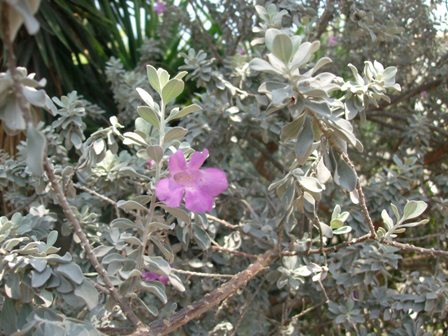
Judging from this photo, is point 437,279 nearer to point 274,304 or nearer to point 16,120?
point 274,304

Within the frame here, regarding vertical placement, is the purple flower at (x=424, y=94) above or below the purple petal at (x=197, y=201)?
below

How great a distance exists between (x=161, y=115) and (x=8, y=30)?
19.9 inches

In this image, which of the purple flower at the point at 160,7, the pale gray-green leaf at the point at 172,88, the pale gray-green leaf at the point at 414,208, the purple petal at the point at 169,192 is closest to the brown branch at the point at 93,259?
the purple petal at the point at 169,192

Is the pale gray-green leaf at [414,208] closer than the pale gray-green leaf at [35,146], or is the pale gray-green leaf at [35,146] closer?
the pale gray-green leaf at [35,146]

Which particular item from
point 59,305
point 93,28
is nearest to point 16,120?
point 59,305

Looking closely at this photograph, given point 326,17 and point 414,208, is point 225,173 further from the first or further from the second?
point 414,208

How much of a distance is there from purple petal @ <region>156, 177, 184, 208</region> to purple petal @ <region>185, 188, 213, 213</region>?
0.11 ft

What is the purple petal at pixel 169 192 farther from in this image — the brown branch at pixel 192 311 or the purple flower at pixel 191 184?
the brown branch at pixel 192 311

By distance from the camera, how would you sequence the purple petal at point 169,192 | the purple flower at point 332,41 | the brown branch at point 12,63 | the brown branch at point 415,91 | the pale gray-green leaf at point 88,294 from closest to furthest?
the brown branch at point 12,63 → the pale gray-green leaf at point 88,294 → the purple petal at point 169,192 → the brown branch at point 415,91 → the purple flower at point 332,41

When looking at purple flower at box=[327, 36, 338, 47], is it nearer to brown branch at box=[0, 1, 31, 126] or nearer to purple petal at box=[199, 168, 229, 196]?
purple petal at box=[199, 168, 229, 196]

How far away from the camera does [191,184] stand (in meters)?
1.16

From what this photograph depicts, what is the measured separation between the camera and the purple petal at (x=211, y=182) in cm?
118

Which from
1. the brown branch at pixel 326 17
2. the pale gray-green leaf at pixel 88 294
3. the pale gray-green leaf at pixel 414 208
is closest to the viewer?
the pale gray-green leaf at pixel 88 294

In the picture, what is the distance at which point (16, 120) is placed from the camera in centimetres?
77
